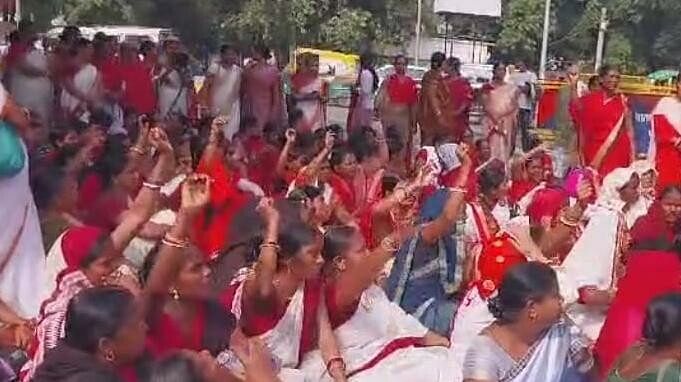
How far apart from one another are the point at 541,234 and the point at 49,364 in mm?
2747

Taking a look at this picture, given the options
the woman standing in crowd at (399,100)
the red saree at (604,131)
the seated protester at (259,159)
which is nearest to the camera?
the seated protester at (259,159)

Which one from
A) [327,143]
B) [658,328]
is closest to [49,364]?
[658,328]

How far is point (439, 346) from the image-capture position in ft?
15.4

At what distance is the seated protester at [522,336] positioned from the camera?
351 centimetres

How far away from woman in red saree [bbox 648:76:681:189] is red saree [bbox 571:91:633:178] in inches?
50.2

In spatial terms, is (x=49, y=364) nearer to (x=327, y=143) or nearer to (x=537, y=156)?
(x=327, y=143)

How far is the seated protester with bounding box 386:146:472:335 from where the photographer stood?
518cm

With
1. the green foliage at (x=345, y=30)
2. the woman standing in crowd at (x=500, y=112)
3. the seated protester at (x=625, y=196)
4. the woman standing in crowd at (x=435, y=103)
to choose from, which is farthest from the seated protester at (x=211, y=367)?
the green foliage at (x=345, y=30)

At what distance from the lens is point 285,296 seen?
4125mm

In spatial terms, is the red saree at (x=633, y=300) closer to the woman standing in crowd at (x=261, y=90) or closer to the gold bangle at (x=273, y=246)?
the gold bangle at (x=273, y=246)

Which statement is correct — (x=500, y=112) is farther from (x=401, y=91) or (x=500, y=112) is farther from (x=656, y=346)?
(x=656, y=346)

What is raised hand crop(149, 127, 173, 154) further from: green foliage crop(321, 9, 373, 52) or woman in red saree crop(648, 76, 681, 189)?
green foliage crop(321, 9, 373, 52)

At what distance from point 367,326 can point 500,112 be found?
730cm

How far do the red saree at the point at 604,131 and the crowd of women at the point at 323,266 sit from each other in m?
1.09
